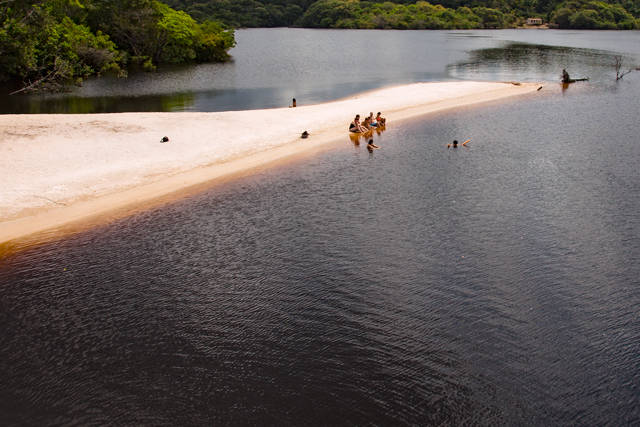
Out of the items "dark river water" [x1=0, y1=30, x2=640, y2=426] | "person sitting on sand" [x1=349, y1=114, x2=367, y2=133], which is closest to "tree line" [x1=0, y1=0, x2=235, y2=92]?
"person sitting on sand" [x1=349, y1=114, x2=367, y2=133]

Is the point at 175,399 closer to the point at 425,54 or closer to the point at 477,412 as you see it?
the point at 477,412

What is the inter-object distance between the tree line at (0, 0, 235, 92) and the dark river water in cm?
4347

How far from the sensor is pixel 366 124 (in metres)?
45.9

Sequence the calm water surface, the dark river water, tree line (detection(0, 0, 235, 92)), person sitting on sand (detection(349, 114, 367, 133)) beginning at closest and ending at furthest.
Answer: the dark river water, person sitting on sand (detection(349, 114, 367, 133)), the calm water surface, tree line (detection(0, 0, 235, 92))

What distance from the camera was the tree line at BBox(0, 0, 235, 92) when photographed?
210 feet

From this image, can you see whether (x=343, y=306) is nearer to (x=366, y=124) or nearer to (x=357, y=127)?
(x=357, y=127)

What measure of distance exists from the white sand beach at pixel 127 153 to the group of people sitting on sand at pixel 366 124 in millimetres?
1352

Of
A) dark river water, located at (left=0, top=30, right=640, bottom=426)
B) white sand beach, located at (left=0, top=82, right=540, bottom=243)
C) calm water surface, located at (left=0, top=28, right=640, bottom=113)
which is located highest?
calm water surface, located at (left=0, top=28, right=640, bottom=113)

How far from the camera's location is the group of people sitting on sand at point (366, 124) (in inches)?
1778

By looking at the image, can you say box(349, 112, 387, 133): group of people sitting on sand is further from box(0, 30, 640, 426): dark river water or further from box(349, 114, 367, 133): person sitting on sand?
box(0, 30, 640, 426): dark river water

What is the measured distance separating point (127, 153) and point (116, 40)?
6897cm

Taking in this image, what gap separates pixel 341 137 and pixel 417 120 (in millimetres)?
10385

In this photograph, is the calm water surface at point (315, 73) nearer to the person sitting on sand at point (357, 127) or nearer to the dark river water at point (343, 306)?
the person sitting on sand at point (357, 127)

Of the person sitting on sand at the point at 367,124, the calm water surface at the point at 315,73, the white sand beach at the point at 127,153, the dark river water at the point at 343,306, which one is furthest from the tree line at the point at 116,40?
the dark river water at the point at 343,306
